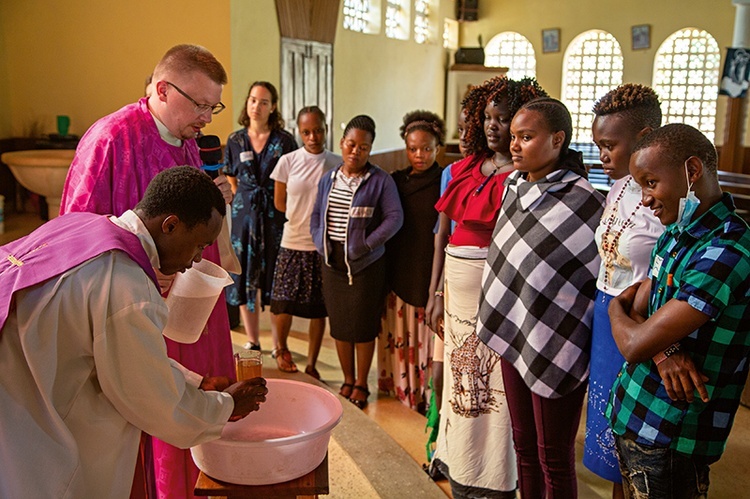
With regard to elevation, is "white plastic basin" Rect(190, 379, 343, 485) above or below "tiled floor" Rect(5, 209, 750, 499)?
above

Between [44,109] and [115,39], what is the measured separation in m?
0.92

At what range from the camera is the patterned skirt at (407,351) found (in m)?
3.83

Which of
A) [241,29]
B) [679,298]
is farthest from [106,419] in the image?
[241,29]

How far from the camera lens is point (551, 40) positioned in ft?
42.4

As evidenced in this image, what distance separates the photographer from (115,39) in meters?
6.14

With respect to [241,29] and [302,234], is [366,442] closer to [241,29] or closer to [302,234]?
[302,234]

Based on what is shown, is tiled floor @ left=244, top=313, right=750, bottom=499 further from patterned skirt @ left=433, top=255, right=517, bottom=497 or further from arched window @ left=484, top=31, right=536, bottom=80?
arched window @ left=484, top=31, right=536, bottom=80

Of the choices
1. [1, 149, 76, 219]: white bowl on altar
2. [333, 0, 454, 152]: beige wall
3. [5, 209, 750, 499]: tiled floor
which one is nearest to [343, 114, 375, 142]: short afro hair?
[5, 209, 750, 499]: tiled floor

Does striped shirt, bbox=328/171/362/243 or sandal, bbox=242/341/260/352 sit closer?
striped shirt, bbox=328/171/362/243

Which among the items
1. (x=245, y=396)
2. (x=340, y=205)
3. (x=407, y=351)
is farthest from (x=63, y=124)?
(x=245, y=396)

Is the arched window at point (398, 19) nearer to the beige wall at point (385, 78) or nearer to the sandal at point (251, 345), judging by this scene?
the beige wall at point (385, 78)

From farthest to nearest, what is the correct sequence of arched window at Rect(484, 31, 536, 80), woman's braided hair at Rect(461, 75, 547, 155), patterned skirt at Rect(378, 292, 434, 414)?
arched window at Rect(484, 31, 536, 80) < patterned skirt at Rect(378, 292, 434, 414) < woman's braided hair at Rect(461, 75, 547, 155)

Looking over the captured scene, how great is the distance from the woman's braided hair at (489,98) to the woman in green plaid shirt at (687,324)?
0.98 m

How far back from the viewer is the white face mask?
157cm
